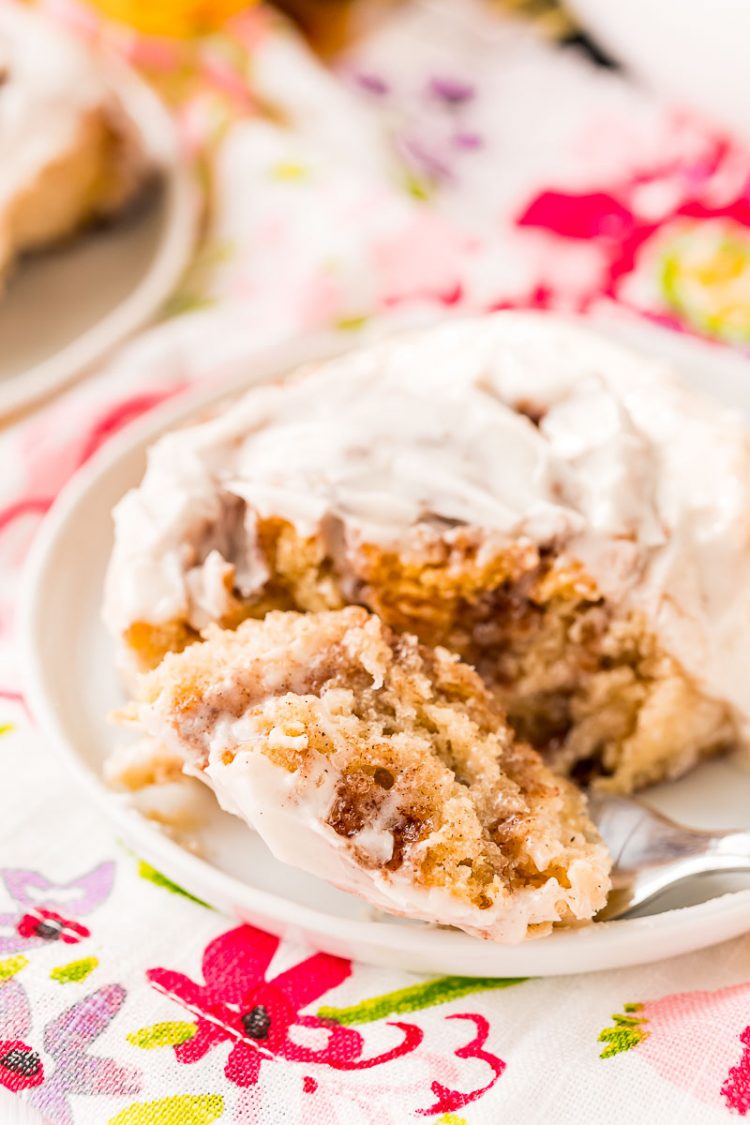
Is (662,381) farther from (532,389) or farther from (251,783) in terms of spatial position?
(251,783)

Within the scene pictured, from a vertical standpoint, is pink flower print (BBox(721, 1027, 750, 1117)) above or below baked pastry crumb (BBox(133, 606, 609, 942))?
below

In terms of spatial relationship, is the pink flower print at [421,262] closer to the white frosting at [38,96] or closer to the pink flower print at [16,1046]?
the white frosting at [38,96]

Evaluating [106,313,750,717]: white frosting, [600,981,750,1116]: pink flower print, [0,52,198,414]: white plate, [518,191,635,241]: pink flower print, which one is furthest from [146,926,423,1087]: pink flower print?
[518,191,635,241]: pink flower print

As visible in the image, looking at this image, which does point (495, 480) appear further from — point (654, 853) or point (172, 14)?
point (172, 14)

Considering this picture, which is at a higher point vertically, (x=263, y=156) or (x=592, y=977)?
(x=263, y=156)

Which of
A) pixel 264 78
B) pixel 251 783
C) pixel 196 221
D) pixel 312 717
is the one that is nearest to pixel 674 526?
pixel 312 717

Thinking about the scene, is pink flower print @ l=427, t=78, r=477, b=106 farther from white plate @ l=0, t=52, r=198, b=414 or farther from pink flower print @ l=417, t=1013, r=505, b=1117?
pink flower print @ l=417, t=1013, r=505, b=1117
